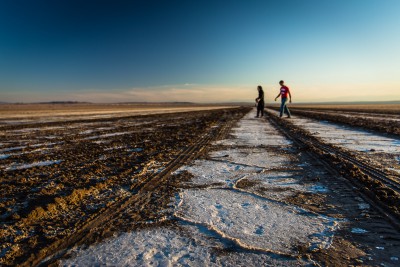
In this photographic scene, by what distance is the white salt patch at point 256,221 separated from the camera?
200 cm

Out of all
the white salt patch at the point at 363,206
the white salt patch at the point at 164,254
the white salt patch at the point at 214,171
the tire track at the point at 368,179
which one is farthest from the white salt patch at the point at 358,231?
the white salt patch at the point at 214,171

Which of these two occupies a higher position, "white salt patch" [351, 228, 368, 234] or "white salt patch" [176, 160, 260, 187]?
"white salt patch" [351, 228, 368, 234]

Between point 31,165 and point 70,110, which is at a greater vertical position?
point 70,110

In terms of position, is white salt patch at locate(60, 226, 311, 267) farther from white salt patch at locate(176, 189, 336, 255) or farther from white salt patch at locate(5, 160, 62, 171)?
white salt patch at locate(5, 160, 62, 171)

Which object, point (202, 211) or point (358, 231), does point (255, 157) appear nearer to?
point (202, 211)

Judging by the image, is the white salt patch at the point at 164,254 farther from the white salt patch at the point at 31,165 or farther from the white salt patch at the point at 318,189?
the white salt patch at the point at 31,165

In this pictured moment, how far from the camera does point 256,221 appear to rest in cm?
235

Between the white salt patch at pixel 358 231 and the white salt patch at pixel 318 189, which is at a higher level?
the white salt patch at pixel 318 189

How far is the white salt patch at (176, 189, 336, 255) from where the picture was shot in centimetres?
200

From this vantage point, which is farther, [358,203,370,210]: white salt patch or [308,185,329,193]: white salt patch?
[308,185,329,193]: white salt patch

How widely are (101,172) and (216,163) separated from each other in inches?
68.4

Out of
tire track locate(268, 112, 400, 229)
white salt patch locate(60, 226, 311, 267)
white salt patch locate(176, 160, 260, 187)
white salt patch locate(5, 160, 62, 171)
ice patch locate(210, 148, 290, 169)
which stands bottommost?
white salt patch locate(5, 160, 62, 171)

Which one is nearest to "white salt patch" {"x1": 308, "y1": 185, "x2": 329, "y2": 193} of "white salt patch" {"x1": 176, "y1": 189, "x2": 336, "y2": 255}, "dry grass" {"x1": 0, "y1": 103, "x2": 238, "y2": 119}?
"white salt patch" {"x1": 176, "y1": 189, "x2": 336, "y2": 255}

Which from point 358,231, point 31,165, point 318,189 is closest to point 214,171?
point 318,189
